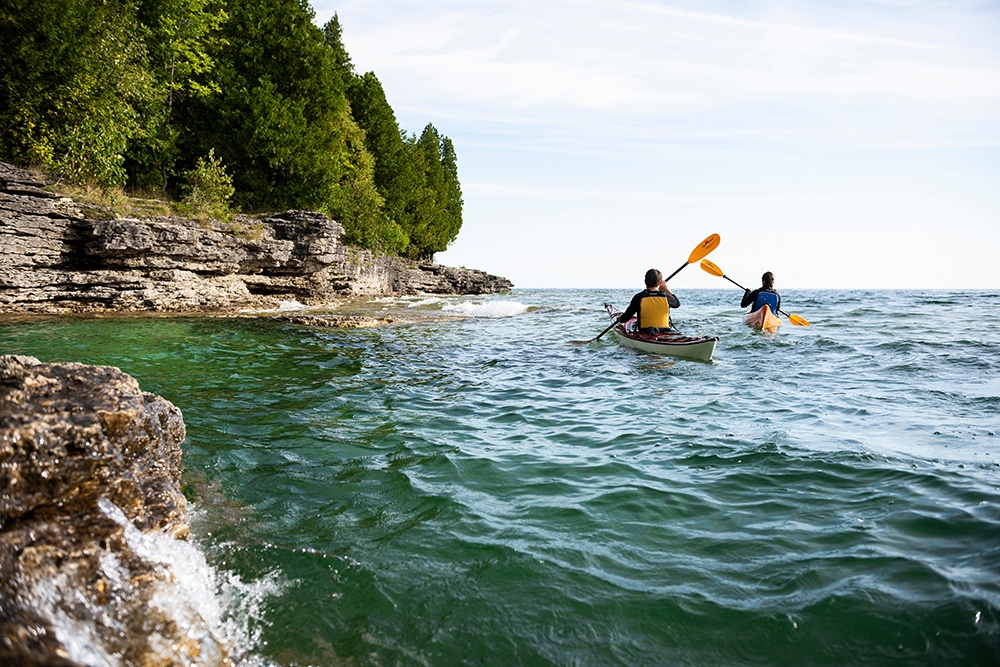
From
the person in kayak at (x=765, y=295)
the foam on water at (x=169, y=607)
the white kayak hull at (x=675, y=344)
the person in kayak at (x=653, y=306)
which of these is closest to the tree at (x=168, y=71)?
the person in kayak at (x=653, y=306)

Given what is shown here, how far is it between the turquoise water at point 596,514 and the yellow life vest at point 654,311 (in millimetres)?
3165

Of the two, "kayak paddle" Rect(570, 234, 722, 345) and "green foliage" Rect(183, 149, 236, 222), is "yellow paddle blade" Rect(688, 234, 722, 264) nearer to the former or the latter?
"kayak paddle" Rect(570, 234, 722, 345)

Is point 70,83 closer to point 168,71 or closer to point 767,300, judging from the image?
point 168,71

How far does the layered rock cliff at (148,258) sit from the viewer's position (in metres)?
15.4

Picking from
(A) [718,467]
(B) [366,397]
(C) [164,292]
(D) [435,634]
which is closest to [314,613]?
(D) [435,634]

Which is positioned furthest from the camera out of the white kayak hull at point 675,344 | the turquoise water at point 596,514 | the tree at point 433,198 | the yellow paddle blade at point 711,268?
the tree at point 433,198

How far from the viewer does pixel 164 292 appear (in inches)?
716

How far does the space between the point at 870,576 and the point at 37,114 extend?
21904mm

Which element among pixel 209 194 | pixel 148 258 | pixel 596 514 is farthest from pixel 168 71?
pixel 596 514

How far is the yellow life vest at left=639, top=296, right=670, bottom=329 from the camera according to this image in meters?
12.8

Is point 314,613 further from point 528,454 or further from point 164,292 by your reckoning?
point 164,292

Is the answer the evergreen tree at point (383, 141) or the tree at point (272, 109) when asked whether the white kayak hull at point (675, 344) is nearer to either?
the tree at point (272, 109)

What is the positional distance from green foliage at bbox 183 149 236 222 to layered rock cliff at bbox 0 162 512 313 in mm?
994

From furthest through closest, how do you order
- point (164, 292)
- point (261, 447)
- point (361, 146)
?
1. point (361, 146)
2. point (164, 292)
3. point (261, 447)
